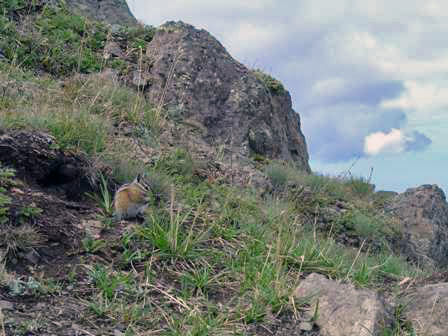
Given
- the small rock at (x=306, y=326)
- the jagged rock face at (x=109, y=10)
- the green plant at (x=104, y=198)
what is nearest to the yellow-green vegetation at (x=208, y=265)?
the small rock at (x=306, y=326)

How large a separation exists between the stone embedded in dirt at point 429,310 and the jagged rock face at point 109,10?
9.78 metres

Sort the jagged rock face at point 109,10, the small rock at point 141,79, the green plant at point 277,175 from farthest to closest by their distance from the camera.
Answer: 1. the jagged rock face at point 109,10
2. the small rock at point 141,79
3. the green plant at point 277,175

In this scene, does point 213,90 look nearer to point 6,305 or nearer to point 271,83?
point 271,83

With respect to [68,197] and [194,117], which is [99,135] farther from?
[194,117]

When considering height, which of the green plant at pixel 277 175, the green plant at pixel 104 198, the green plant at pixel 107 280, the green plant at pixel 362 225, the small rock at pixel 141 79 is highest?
the small rock at pixel 141 79

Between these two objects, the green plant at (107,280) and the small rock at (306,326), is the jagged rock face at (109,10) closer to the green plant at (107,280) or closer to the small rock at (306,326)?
the green plant at (107,280)

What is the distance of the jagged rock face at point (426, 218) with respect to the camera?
10570 mm

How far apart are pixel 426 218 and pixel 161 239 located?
23.9 feet

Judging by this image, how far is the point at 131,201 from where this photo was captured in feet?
16.7

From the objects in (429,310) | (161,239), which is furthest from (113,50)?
(429,310)

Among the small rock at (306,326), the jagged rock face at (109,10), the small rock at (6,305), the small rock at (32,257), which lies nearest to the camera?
the small rock at (6,305)

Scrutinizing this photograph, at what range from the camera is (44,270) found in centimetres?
430

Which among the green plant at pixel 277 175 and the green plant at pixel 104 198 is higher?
the green plant at pixel 277 175

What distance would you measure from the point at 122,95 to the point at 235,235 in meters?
3.01
